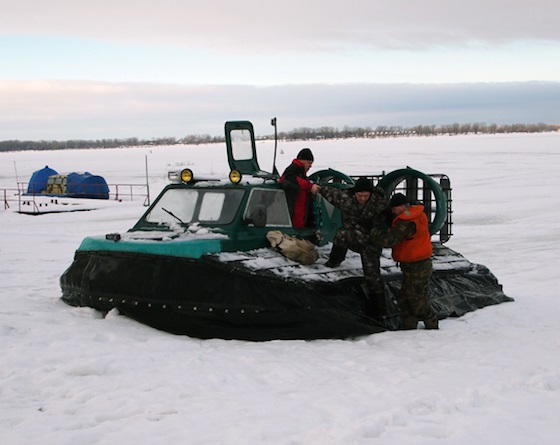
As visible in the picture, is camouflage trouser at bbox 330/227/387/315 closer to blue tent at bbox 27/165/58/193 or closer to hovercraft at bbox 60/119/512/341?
hovercraft at bbox 60/119/512/341

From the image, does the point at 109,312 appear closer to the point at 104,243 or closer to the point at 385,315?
the point at 104,243

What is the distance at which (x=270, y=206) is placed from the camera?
22.2ft

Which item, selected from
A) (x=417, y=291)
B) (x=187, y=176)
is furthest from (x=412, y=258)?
(x=187, y=176)

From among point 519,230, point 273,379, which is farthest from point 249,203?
point 519,230

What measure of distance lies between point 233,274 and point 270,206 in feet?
3.96

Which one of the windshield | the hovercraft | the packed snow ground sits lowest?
the packed snow ground

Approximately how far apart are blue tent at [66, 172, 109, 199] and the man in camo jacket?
70.3 feet

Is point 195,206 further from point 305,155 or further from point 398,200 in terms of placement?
point 398,200

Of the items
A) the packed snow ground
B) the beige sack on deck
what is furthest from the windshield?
the packed snow ground

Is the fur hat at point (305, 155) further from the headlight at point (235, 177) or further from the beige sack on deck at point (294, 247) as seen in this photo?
the beige sack on deck at point (294, 247)

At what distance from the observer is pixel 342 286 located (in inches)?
243

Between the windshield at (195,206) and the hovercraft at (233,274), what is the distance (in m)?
0.01

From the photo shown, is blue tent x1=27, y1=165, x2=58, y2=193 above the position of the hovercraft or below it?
below

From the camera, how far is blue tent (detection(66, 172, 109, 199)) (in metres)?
26.7
